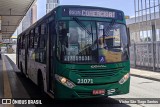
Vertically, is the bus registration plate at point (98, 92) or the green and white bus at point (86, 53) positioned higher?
the green and white bus at point (86, 53)

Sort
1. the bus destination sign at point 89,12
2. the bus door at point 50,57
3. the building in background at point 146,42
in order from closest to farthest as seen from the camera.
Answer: the bus destination sign at point 89,12 < the bus door at point 50,57 < the building in background at point 146,42

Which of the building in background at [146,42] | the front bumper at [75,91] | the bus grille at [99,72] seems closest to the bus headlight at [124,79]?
the bus grille at [99,72]

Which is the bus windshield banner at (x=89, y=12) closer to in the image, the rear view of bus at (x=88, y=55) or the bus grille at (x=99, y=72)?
the rear view of bus at (x=88, y=55)

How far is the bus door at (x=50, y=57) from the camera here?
7.77 m

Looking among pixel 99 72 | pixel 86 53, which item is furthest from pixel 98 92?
pixel 86 53

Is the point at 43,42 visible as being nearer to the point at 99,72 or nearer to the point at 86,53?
the point at 86,53

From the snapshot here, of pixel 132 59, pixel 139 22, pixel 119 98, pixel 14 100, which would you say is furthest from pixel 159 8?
pixel 14 100

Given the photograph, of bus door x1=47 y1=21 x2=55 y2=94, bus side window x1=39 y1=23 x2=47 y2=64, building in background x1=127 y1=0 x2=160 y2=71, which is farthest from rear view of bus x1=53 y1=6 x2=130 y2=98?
building in background x1=127 y1=0 x2=160 y2=71

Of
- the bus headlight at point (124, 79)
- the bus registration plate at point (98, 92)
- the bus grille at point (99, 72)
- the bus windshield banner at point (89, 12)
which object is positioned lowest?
the bus registration plate at point (98, 92)

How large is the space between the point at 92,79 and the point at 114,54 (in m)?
0.97

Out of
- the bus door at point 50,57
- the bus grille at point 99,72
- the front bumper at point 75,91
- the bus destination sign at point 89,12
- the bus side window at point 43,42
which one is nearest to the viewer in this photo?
the front bumper at point 75,91

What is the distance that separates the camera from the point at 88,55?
7.45m

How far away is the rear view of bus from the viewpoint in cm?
727

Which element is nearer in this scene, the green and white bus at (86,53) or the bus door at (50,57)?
the green and white bus at (86,53)
